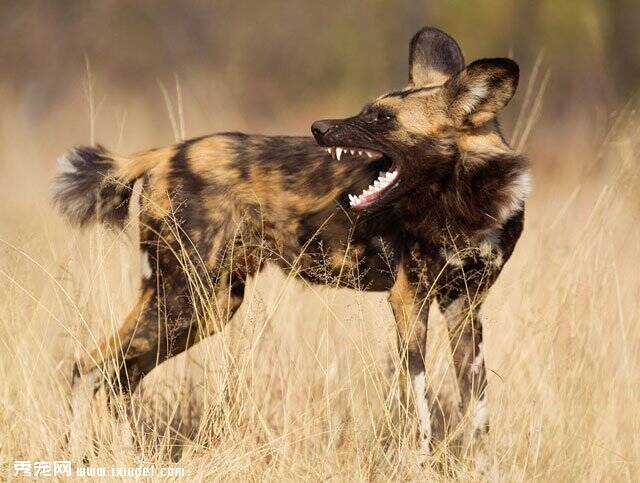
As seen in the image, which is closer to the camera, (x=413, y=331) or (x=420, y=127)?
(x=413, y=331)

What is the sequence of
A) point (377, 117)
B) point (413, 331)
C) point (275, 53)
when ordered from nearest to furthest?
point (413, 331) → point (377, 117) → point (275, 53)

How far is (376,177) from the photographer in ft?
13.1

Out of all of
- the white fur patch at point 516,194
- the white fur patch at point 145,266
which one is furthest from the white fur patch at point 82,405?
the white fur patch at point 516,194

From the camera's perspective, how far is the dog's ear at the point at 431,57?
13.9 ft

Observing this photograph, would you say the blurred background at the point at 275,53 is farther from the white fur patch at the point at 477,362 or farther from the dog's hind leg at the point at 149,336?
the white fur patch at the point at 477,362

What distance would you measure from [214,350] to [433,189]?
0.97 metres

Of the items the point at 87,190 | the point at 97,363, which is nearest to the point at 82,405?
the point at 97,363

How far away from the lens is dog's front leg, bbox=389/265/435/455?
11.9ft

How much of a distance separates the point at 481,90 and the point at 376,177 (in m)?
0.52

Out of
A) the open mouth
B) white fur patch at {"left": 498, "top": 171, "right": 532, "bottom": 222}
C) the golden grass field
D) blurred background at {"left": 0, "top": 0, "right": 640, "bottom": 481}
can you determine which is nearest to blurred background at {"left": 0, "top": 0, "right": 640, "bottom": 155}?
blurred background at {"left": 0, "top": 0, "right": 640, "bottom": 481}

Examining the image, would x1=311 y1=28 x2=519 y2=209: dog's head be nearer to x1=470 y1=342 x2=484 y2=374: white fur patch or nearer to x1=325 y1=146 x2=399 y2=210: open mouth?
x1=325 y1=146 x2=399 y2=210: open mouth

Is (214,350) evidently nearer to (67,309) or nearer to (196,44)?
(67,309)

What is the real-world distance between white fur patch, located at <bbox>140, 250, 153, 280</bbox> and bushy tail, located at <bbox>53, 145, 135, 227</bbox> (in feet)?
0.68

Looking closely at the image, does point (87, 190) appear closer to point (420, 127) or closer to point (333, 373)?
point (333, 373)
